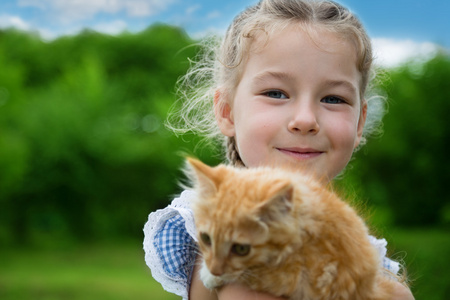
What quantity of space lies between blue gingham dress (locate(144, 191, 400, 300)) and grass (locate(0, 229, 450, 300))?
6.70 metres

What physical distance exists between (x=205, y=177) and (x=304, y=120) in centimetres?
58

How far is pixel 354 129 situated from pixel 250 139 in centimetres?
46

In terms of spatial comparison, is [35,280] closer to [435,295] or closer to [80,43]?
[435,295]

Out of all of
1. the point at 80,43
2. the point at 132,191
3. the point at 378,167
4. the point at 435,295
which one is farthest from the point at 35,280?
the point at 80,43

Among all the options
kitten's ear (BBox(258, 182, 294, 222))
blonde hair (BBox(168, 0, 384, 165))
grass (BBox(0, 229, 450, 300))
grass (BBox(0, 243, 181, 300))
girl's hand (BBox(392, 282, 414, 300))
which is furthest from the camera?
grass (BBox(0, 243, 181, 300))

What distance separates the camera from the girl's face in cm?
216

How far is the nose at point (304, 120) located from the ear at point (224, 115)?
413mm

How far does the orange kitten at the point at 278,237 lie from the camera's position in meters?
1.60

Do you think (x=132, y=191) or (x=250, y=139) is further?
(x=132, y=191)

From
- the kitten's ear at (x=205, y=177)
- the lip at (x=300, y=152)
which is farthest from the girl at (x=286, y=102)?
the kitten's ear at (x=205, y=177)

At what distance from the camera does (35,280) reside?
15234 mm

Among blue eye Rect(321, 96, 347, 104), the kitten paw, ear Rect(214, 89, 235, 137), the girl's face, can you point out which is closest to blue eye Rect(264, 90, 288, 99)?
the girl's face

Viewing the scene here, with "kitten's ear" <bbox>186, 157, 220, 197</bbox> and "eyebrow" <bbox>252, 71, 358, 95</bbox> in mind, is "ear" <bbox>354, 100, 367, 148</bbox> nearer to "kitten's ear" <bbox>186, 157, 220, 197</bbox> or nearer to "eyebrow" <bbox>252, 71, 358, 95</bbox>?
"eyebrow" <bbox>252, 71, 358, 95</bbox>

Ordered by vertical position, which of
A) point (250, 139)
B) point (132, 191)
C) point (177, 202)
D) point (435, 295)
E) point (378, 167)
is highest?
point (250, 139)
